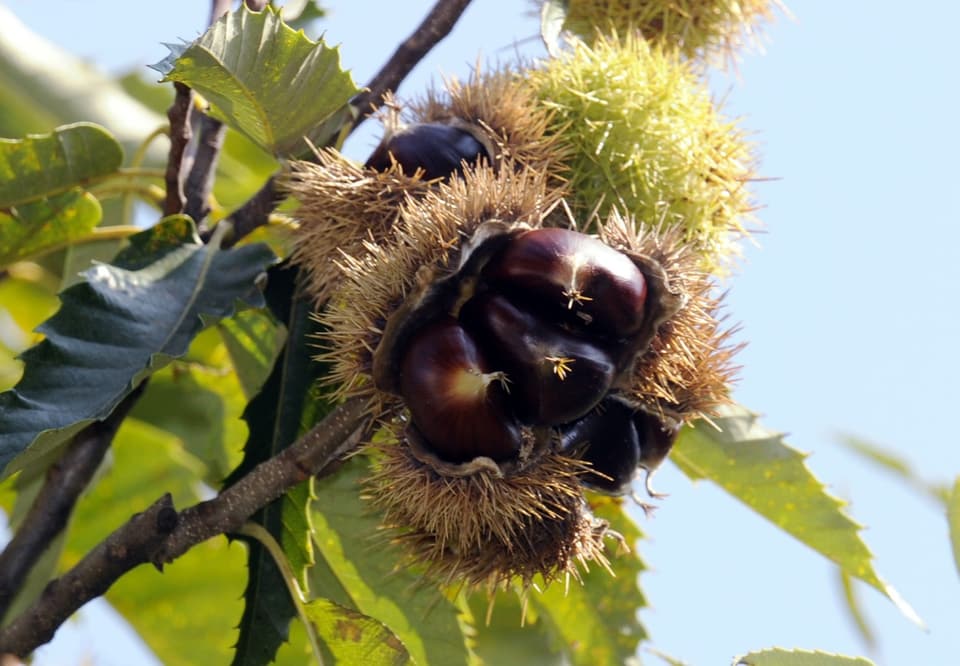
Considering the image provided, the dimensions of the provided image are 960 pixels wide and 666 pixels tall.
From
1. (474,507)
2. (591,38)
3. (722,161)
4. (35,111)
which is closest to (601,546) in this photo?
(474,507)

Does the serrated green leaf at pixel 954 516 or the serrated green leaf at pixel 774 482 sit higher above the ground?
the serrated green leaf at pixel 954 516

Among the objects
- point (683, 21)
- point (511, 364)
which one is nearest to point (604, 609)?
point (511, 364)

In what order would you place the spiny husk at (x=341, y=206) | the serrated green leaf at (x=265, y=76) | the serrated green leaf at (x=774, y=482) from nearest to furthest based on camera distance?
the serrated green leaf at (x=265, y=76) < the spiny husk at (x=341, y=206) < the serrated green leaf at (x=774, y=482)

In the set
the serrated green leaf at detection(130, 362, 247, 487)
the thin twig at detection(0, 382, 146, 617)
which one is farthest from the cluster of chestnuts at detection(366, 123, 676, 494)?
the serrated green leaf at detection(130, 362, 247, 487)

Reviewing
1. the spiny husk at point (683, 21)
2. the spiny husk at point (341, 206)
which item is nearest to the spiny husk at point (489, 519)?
the spiny husk at point (341, 206)

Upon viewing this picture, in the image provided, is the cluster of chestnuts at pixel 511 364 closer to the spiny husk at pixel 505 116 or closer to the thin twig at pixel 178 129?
the spiny husk at pixel 505 116

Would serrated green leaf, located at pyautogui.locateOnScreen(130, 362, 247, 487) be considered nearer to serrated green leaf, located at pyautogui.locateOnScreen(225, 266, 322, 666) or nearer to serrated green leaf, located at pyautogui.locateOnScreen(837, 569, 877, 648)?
serrated green leaf, located at pyautogui.locateOnScreen(225, 266, 322, 666)

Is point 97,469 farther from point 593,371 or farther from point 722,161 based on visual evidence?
point 722,161

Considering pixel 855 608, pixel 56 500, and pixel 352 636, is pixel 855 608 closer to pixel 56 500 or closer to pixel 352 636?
pixel 352 636
